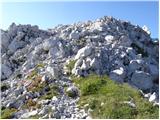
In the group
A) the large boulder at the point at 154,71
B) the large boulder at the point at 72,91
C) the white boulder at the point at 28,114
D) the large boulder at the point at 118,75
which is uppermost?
the large boulder at the point at 154,71

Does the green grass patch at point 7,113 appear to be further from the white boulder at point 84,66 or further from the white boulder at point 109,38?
the white boulder at point 109,38

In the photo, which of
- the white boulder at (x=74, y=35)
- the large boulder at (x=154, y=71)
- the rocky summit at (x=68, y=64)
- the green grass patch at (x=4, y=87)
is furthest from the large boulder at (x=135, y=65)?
the green grass patch at (x=4, y=87)

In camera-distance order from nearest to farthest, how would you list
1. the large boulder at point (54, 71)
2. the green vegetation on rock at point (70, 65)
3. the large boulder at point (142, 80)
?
1. the large boulder at point (54, 71)
2. the green vegetation on rock at point (70, 65)
3. the large boulder at point (142, 80)

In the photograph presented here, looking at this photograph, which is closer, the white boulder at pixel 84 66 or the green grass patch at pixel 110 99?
the green grass patch at pixel 110 99

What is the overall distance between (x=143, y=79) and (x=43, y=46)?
412 inches

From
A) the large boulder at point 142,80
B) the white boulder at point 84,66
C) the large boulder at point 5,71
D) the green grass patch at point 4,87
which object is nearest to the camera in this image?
the green grass patch at point 4,87

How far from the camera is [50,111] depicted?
84.1 feet

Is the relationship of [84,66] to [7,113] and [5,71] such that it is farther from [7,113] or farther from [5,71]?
[7,113]

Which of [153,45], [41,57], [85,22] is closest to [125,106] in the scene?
[41,57]

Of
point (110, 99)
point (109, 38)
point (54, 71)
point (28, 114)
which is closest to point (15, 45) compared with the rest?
point (109, 38)

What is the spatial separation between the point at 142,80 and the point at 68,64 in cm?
624

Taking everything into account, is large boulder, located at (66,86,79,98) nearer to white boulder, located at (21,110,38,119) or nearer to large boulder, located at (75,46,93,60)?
white boulder, located at (21,110,38,119)

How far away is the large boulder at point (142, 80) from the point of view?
33.7 meters

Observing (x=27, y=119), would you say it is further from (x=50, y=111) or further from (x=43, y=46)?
(x=43, y=46)
